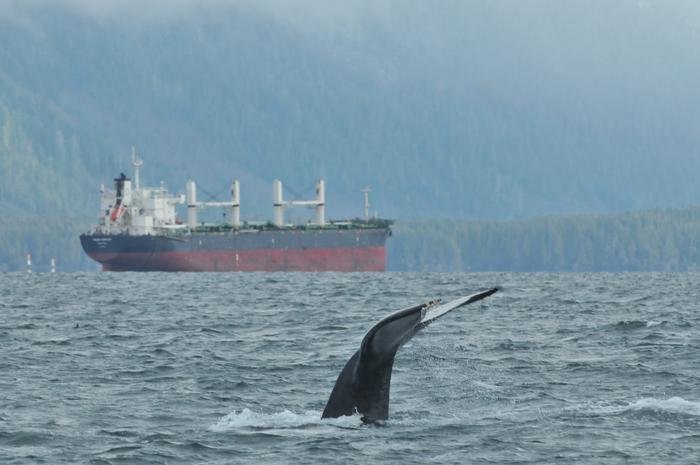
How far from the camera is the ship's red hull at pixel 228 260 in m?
139

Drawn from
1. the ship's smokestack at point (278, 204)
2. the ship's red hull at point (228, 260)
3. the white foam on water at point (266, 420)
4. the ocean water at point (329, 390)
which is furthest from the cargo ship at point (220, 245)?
the white foam on water at point (266, 420)

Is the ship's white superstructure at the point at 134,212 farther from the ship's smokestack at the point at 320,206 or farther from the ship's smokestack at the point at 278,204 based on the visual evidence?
the ship's smokestack at the point at 320,206

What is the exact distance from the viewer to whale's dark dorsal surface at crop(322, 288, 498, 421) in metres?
16.1

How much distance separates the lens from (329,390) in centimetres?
2439

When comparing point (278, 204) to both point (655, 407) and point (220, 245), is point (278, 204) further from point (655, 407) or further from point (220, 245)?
point (655, 407)

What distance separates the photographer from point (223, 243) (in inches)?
5527

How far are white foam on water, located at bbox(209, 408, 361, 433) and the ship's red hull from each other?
117956 mm

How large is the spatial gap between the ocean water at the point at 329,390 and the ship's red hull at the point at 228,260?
94.1 metres

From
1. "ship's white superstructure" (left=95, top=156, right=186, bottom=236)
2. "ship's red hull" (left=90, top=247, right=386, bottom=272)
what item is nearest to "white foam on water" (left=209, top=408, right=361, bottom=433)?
"ship's red hull" (left=90, top=247, right=386, bottom=272)

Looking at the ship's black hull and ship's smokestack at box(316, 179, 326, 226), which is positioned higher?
ship's smokestack at box(316, 179, 326, 226)

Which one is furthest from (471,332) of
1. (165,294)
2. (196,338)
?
(165,294)

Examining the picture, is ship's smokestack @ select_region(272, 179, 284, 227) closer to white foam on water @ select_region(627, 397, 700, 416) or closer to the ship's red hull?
the ship's red hull

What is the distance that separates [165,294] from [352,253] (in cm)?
7497

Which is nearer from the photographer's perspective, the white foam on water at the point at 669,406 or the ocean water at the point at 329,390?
the ocean water at the point at 329,390
